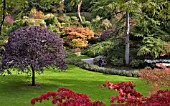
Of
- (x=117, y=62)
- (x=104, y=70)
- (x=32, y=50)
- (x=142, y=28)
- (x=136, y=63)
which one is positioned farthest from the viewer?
(x=142, y=28)

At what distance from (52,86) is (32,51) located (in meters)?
1.83

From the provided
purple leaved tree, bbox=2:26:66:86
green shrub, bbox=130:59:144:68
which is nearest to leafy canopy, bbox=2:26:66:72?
purple leaved tree, bbox=2:26:66:86

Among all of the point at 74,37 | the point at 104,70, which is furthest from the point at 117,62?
the point at 74,37

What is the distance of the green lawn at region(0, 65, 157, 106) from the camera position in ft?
33.0

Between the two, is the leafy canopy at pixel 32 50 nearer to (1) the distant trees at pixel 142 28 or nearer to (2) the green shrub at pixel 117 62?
(1) the distant trees at pixel 142 28

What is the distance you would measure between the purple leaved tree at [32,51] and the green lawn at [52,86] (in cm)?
88

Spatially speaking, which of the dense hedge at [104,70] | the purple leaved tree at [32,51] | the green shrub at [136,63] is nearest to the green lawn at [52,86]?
the dense hedge at [104,70]

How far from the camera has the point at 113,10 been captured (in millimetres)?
18250

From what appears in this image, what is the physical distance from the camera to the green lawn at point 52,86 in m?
10.1

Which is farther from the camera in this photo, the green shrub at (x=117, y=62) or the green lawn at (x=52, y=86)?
the green shrub at (x=117, y=62)

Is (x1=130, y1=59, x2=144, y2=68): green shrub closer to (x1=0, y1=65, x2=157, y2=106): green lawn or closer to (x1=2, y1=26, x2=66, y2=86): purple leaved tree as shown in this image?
(x1=0, y1=65, x2=157, y2=106): green lawn

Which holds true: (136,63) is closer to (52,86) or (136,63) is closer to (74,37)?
(52,86)

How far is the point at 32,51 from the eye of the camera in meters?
11.2

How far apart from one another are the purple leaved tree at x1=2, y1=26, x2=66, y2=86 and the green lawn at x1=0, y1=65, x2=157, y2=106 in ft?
2.89
